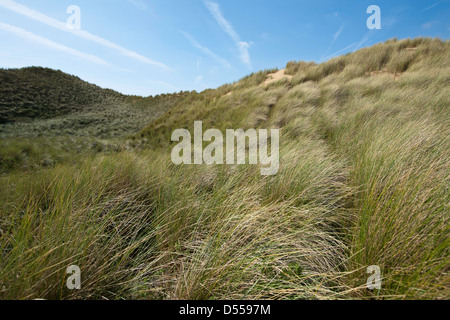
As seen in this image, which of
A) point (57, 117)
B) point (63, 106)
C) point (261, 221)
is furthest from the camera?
point (63, 106)

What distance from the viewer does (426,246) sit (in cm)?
107

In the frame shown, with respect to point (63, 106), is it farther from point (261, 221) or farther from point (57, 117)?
point (261, 221)

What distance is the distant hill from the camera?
49.0 feet

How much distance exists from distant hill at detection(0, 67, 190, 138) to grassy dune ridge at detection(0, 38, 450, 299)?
571 inches

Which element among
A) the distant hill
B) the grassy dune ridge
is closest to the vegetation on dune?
the distant hill

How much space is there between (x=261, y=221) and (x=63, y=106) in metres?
Answer: 30.5

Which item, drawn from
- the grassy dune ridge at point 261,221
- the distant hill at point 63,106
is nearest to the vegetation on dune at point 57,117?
the distant hill at point 63,106

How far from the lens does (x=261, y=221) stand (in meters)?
1.81

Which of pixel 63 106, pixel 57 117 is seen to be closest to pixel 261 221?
pixel 57 117

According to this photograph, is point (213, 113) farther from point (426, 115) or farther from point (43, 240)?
point (43, 240)

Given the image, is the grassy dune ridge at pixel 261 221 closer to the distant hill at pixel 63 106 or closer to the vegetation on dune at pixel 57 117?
the vegetation on dune at pixel 57 117

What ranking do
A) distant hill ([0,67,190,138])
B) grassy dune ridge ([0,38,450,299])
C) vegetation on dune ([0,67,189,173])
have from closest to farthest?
1. grassy dune ridge ([0,38,450,299])
2. vegetation on dune ([0,67,189,173])
3. distant hill ([0,67,190,138])

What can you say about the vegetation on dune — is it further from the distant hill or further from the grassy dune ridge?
the grassy dune ridge
